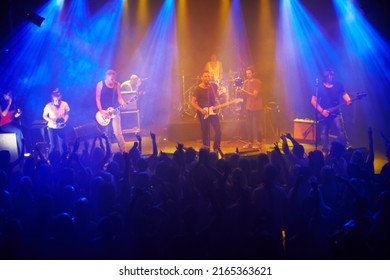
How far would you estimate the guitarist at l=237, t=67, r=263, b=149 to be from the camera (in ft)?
31.7

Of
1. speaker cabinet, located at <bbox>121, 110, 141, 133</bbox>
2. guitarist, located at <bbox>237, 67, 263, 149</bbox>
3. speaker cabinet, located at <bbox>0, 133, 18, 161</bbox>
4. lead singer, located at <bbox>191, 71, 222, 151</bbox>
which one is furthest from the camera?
speaker cabinet, located at <bbox>121, 110, 141, 133</bbox>

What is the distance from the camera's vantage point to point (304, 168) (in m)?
4.18

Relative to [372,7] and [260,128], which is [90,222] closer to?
[260,128]

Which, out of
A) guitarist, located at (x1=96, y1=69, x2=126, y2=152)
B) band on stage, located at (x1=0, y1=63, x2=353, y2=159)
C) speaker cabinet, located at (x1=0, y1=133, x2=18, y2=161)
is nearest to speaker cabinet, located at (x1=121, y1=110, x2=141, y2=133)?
band on stage, located at (x1=0, y1=63, x2=353, y2=159)

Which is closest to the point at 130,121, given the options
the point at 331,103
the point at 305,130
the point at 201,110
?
the point at 201,110

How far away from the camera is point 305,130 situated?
10695 millimetres

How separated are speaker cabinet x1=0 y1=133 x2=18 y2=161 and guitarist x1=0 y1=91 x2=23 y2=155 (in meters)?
0.08

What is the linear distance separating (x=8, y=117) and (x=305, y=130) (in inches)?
288

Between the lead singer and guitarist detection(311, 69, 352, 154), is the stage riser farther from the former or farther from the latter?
guitarist detection(311, 69, 352, 154)

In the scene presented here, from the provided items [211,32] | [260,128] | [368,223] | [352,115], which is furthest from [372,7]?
[368,223]

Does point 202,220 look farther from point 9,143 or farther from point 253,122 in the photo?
point 9,143

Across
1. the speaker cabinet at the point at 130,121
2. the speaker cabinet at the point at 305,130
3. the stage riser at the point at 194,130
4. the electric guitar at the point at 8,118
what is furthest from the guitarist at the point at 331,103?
the electric guitar at the point at 8,118

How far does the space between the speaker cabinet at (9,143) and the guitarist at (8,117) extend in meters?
0.08

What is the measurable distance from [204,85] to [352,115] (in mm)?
4269
